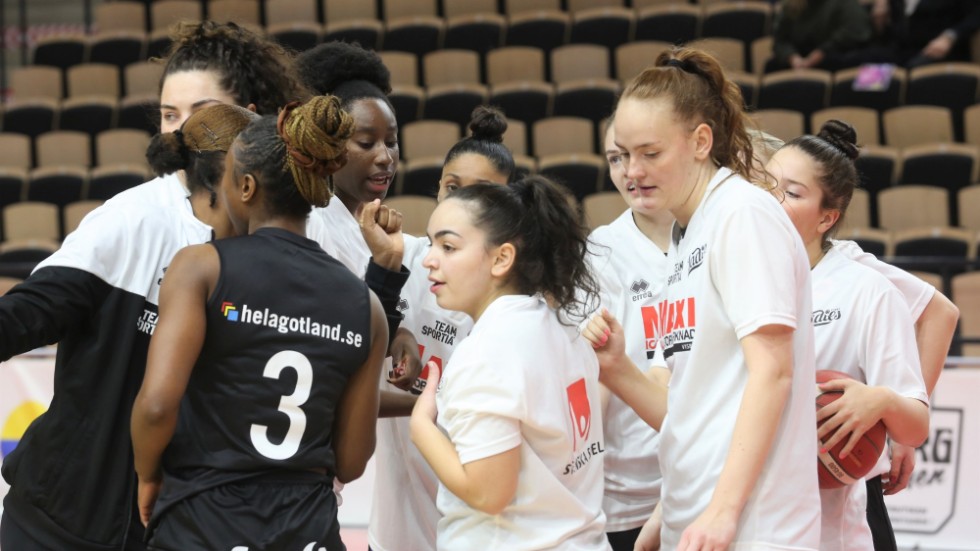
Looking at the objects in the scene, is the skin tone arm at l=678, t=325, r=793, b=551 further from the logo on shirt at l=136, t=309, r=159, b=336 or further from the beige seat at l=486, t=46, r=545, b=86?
the beige seat at l=486, t=46, r=545, b=86

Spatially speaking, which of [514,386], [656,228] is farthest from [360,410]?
[656,228]

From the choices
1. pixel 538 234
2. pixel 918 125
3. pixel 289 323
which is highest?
pixel 918 125

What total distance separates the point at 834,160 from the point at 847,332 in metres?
0.44

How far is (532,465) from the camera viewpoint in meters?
2.17

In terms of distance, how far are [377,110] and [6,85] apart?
41.1 feet

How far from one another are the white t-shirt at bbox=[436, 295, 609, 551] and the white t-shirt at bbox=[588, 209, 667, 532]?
54cm

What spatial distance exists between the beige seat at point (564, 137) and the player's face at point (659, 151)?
6.74 meters

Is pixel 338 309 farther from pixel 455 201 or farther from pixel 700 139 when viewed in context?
pixel 700 139

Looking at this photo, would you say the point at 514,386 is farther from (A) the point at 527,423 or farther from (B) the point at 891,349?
(B) the point at 891,349

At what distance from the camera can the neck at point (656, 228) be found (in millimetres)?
2988

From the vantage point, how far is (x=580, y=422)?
226cm

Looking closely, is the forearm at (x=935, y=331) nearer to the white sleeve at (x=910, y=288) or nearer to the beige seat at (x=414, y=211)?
the white sleeve at (x=910, y=288)


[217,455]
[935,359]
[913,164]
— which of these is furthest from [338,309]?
[913,164]

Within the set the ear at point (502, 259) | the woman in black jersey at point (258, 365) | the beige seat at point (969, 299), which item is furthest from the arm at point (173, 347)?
the beige seat at point (969, 299)
